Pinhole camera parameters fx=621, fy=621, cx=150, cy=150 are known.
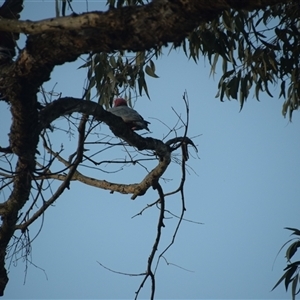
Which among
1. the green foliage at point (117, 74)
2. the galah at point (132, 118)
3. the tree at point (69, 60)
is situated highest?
the green foliage at point (117, 74)

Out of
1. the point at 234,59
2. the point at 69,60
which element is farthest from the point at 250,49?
the point at 69,60

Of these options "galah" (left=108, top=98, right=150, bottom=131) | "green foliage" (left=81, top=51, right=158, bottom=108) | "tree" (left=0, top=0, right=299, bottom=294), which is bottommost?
"tree" (left=0, top=0, right=299, bottom=294)

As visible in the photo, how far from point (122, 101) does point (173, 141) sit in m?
0.93

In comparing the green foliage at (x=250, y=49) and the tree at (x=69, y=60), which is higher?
the green foliage at (x=250, y=49)

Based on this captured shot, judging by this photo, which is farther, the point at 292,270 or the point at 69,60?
the point at 292,270

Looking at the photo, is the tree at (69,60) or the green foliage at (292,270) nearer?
the tree at (69,60)

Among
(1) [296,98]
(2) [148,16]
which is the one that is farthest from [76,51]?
(1) [296,98]

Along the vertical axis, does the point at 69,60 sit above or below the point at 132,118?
below

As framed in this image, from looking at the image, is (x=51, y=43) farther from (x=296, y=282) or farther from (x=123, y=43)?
(x=296, y=282)

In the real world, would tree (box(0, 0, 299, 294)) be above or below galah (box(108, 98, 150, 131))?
below

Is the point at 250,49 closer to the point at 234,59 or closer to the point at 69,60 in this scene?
the point at 234,59

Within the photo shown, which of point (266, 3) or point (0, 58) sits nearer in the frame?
point (266, 3)

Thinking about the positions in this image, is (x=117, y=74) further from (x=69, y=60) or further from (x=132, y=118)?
(x=69, y=60)

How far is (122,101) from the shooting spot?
12.5 ft
